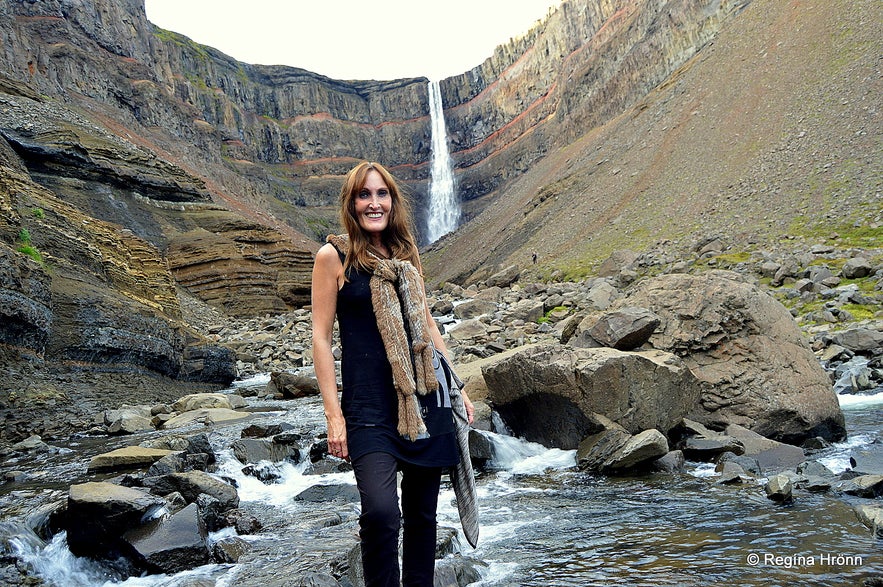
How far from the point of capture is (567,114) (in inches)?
2825

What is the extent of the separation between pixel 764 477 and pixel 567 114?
6992cm

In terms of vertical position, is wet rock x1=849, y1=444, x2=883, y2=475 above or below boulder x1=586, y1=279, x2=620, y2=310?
below

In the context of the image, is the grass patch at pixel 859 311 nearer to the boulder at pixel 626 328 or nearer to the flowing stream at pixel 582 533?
the flowing stream at pixel 582 533

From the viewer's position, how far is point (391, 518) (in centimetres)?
261

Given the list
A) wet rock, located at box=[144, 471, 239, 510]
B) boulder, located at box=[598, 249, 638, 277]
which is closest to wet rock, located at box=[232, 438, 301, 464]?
wet rock, located at box=[144, 471, 239, 510]

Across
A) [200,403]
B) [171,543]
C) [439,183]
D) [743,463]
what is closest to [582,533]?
[743,463]

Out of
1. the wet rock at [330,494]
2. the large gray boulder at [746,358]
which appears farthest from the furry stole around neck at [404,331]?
the large gray boulder at [746,358]

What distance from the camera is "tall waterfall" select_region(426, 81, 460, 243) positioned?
8256 centimetres

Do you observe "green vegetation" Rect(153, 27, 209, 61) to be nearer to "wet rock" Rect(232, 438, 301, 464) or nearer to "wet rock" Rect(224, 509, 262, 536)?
"wet rock" Rect(232, 438, 301, 464)

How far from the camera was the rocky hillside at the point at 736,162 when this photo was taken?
96.4ft

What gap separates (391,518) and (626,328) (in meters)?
7.67

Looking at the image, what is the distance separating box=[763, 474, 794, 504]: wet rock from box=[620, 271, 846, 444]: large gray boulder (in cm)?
260

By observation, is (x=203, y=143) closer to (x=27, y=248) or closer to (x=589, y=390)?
(x=27, y=248)

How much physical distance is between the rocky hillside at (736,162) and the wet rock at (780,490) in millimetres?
21503
